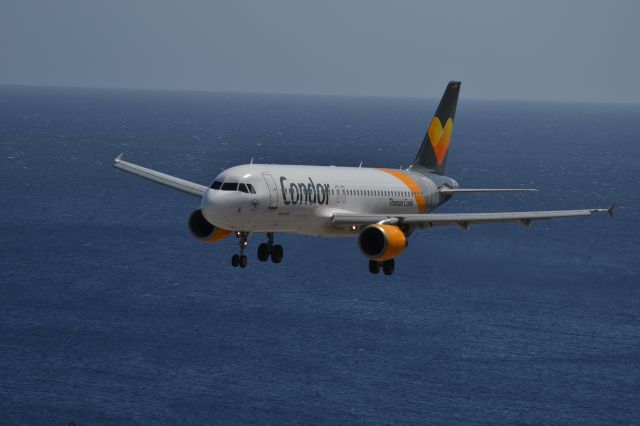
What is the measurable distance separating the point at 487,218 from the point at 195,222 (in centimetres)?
2170

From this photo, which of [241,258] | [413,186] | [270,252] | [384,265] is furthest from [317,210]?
[413,186]

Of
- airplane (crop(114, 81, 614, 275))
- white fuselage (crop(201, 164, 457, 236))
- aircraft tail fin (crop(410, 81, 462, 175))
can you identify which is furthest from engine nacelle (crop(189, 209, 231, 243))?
aircraft tail fin (crop(410, 81, 462, 175))

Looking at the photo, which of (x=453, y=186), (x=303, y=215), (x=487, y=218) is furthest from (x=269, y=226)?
(x=453, y=186)

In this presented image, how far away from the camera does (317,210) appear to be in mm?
83938

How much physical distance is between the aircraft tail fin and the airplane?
9671 millimetres

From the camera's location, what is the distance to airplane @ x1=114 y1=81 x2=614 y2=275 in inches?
3066

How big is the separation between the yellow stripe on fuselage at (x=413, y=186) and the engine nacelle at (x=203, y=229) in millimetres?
19468

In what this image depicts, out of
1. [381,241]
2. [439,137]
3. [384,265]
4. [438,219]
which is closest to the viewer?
[381,241]

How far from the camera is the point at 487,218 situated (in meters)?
82.8

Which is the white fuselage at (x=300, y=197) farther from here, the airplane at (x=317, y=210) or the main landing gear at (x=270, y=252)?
the main landing gear at (x=270, y=252)

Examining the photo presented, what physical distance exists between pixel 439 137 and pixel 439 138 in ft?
0.32

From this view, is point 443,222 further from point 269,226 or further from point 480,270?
point 480,270

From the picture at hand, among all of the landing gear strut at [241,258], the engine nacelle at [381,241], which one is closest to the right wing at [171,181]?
the landing gear strut at [241,258]

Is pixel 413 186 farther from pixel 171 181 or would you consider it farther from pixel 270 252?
pixel 171 181
